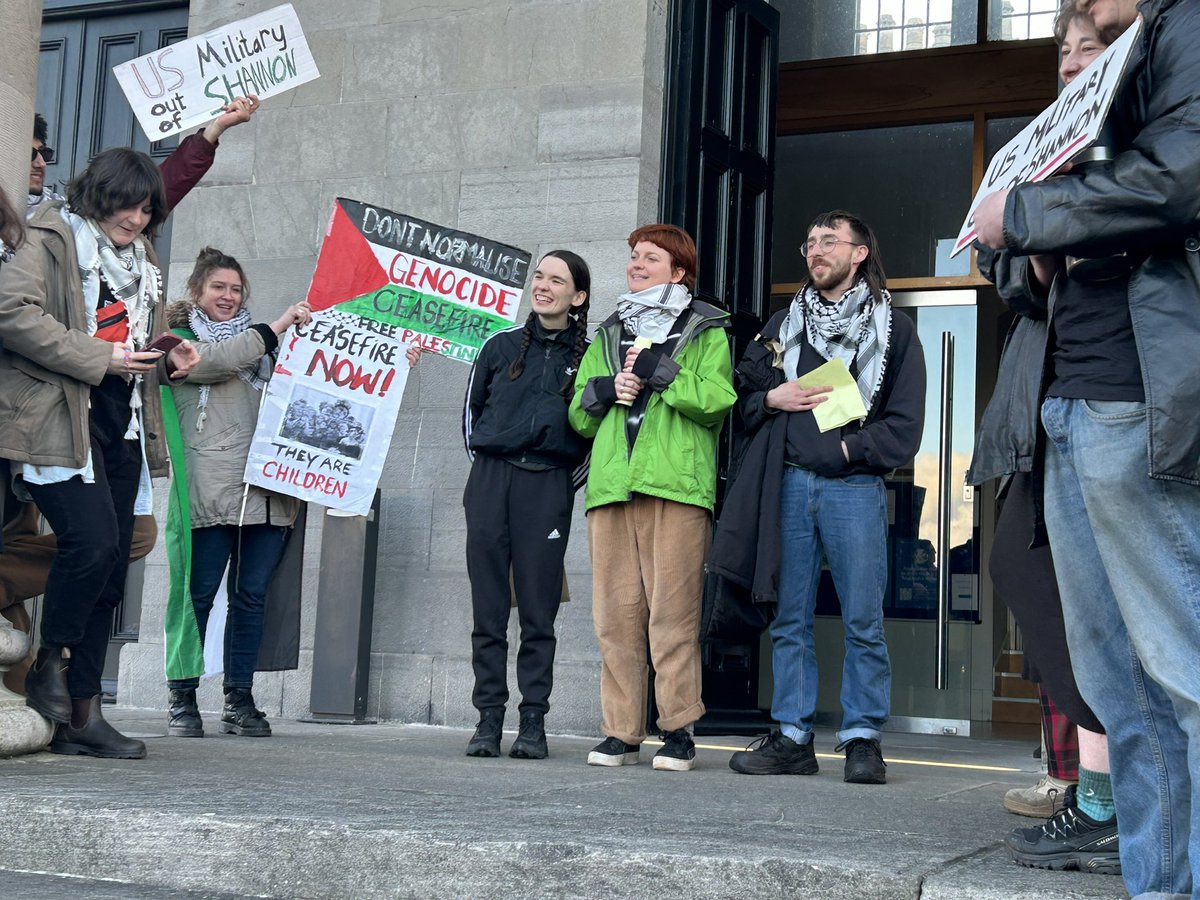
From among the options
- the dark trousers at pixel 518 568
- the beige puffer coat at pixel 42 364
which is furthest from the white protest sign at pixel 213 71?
the dark trousers at pixel 518 568

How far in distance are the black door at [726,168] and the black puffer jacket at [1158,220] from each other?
14.6ft

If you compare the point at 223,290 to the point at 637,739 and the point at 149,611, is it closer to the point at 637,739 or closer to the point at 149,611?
the point at 149,611

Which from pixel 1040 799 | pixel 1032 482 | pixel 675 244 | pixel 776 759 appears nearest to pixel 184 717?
pixel 776 759

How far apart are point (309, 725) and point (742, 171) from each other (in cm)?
358

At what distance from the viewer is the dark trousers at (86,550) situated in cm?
458

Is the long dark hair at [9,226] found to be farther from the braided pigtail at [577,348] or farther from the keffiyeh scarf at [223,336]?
the braided pigtail at [577,348]

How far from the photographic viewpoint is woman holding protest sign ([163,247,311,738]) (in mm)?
6211

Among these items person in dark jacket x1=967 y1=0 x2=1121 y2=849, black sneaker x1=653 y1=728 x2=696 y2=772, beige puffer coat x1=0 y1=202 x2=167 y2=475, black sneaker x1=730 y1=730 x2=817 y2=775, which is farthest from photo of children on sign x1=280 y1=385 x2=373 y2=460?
person in dark jacket x1=967 y1=0 x2=1121 y2=849

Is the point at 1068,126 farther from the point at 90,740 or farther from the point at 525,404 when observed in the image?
the point at 90,740

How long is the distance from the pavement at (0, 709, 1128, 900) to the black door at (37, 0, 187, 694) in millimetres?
5042

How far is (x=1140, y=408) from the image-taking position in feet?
8.38

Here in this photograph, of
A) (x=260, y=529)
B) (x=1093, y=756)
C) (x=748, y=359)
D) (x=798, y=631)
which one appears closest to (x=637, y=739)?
(x=798, y=631)

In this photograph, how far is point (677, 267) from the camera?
567 centimetres

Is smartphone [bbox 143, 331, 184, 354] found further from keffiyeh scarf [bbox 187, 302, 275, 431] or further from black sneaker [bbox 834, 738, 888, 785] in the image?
black sneaker [bbox 834, 738, 888, 785]
